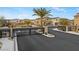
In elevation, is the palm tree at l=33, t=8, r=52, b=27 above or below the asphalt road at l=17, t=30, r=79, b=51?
above

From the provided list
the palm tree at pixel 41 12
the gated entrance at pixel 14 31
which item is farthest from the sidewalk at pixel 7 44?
the palm tree at pixel 41 12

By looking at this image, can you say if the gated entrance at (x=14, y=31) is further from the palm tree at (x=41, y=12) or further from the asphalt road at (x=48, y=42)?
the palm tree at (x=41, y=12)

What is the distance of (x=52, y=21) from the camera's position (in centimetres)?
759

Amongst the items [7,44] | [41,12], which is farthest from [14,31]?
[41,12]

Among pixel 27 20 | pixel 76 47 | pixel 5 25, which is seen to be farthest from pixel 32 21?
pixel 76 47

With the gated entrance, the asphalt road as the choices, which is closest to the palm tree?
the gated entrance

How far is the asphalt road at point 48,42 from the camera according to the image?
7.44 m

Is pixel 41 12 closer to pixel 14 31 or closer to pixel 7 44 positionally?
pixel 14 31

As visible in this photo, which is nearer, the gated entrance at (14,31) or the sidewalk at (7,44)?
the sidewalk at (7,44)

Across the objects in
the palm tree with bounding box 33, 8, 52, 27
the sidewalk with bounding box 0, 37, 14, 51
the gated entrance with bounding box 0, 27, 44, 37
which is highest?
the palm tree with bounding box 33, 8, 52, 27

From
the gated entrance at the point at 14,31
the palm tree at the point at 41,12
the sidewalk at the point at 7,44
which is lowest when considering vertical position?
the sidewalk at the point at 7,44

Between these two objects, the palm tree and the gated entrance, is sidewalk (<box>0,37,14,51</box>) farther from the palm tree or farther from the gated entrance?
the palm tree

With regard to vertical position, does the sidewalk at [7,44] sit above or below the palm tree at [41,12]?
below

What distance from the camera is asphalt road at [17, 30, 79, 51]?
7441 mm
